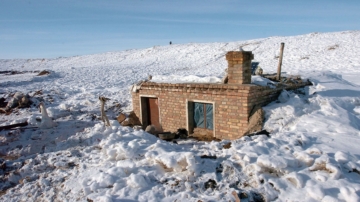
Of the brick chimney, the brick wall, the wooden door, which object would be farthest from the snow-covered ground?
the wooden door

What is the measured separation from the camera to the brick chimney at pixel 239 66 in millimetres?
7352

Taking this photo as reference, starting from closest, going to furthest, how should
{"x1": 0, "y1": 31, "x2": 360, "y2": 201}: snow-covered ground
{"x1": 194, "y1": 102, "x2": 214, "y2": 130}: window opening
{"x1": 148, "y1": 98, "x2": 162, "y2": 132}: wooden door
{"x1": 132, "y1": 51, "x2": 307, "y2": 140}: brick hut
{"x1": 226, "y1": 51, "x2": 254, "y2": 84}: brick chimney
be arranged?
1. {"x1": 0, "y1": 31, "x2": 360, "y2": 201}: snow-covered ground
2. {"x1": 132, "y1": 51, "x2": 307, "y2": 140}: brick hut
3. {"x1": 226, "y1": 51, "x2": 254, "y2": 84}: brick chimney
4. {"x1": 194, "y1": 102, "x2": 214, "y2": 130}: window opening
5. {"x1": 148, "y1": 98, "x2": 162, "y2": 132}: wooden door

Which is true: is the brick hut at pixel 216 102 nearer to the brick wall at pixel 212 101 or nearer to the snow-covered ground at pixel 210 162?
the brick wall at pixel 212 101

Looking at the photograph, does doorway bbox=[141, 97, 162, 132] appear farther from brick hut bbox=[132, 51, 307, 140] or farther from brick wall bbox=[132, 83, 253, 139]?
brick wall bbox=[132, 83, 253, 139]

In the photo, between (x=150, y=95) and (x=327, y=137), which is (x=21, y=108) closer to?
(x=150, y=95)

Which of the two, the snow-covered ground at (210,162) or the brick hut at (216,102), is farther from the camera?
the brick hut at (216,102)

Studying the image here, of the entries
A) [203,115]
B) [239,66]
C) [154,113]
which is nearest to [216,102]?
[203,115]

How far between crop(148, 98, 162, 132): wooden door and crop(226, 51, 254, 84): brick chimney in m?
3.15

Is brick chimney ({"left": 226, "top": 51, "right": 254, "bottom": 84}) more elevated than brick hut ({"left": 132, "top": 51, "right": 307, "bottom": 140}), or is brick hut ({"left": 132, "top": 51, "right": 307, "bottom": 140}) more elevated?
brick chimney ({"left": 226, "top": 51, "right": 254, "bottom": 84})

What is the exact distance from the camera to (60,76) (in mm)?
26797

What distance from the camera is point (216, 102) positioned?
7777mm

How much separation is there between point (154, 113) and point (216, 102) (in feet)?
9.70

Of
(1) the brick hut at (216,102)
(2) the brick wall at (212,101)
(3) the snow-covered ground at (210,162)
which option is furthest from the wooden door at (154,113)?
(3) the snow-covered ground at (210,162)

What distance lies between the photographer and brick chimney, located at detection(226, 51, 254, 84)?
7.35 meters
